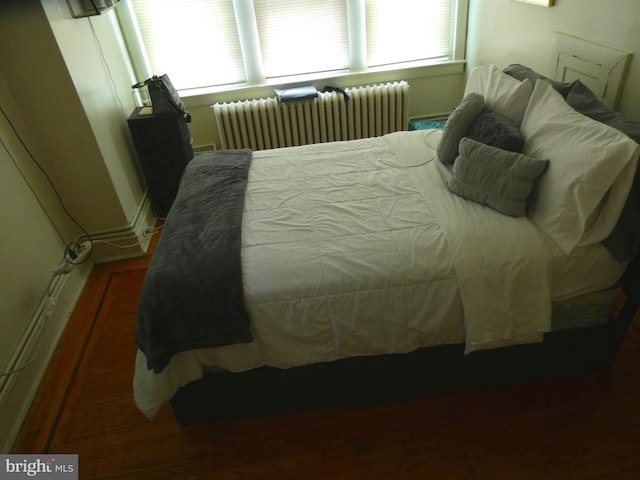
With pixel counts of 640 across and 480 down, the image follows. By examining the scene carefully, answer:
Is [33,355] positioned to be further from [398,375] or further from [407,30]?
[407,30]

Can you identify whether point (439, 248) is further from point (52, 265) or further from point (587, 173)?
point (52, 265)

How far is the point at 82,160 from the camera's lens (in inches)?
97.7

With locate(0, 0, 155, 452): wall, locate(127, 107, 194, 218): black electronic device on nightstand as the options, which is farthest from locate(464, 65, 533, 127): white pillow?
locate(0, 0, 155, 452): wall

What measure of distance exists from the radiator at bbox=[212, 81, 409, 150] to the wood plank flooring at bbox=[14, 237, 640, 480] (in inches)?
86.0

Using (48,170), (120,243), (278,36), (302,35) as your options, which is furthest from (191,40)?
(120,243)

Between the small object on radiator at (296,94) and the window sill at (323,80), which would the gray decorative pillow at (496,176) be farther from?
the window sill at (323,80)

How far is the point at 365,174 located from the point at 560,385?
49.1 inches

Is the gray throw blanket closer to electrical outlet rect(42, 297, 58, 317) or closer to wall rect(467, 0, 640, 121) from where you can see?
electrical outlet rect(42, 297, 58, 317)

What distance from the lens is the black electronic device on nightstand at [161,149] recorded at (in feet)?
9.32

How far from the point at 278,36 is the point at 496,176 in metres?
2.37

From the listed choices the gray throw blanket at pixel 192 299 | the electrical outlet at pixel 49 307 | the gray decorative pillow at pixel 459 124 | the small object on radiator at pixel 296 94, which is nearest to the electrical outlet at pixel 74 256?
the electrical outlet at pixel 49 307

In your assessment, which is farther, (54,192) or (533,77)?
(54,192)

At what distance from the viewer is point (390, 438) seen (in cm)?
159

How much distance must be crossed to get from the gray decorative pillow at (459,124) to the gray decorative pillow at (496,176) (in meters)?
0.23
